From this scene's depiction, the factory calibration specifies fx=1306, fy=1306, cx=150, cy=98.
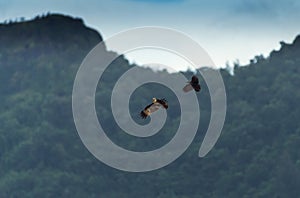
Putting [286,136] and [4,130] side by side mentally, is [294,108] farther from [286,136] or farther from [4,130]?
→ [4,130]

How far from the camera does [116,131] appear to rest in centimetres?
6238

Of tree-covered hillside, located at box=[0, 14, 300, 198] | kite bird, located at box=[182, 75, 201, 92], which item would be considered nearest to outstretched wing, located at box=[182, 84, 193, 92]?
kite bird, located at box=[182, 75, 201, 92]

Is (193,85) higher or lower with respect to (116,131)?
lower

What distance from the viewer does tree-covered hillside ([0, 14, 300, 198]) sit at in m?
59.4

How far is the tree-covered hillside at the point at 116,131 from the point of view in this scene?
59.4m

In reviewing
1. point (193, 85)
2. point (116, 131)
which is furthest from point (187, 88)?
point (116, 131)

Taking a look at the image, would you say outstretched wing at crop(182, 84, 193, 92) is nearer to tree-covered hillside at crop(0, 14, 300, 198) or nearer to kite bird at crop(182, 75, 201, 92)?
kite bird at crop(182, 75, 201, 92)

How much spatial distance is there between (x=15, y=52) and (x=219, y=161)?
15.0 metres

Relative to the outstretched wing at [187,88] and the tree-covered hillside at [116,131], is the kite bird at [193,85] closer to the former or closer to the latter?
the outstretched wing at [187,88]

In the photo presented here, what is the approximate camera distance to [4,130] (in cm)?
6506

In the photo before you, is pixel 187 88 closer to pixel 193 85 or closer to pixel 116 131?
pixel 193 85

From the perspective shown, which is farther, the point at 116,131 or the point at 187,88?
the point at 116,131

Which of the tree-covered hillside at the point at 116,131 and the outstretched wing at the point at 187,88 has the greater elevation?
the tree-covered hillside at the point at 116,131

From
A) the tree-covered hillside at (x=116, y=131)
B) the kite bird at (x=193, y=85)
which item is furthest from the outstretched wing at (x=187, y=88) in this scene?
the tree-covered hillside at (x=116, y=131)
